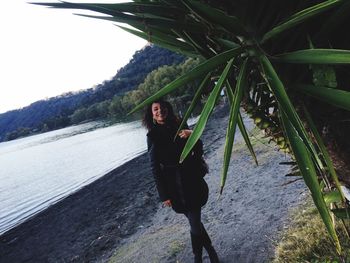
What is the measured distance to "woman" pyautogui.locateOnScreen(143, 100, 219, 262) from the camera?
15.8 ft

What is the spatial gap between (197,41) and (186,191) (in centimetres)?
313

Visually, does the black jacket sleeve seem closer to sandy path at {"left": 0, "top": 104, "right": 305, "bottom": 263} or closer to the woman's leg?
the woman's leg

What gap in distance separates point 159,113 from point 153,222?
7350 millimetres

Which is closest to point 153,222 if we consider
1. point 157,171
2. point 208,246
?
point 208,246

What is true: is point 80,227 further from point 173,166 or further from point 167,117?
point 167,117

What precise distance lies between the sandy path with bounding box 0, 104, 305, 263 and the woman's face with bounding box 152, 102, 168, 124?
2636mm

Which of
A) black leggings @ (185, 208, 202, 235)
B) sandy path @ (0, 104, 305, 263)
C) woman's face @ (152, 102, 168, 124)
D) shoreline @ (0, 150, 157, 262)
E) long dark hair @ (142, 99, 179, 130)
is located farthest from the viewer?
shoreline @ (0, 150, 157, 262)

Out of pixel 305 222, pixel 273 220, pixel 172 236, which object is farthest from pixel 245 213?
pixel 305 222

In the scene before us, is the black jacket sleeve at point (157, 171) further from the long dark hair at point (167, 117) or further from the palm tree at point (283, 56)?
the palm tree at point (283, 56)

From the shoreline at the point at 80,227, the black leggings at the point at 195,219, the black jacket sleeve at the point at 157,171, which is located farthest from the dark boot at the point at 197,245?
the shoreline at the point at 80,227

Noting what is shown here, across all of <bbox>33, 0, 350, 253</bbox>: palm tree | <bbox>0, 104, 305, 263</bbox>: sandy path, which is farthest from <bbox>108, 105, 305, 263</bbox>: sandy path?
<bbox>33, 0, 350, 253</bbox>: palm tree

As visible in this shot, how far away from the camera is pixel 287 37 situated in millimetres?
1771

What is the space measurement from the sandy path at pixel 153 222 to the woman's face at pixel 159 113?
8.65 ft

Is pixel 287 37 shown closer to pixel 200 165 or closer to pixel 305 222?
pixel 200 165
